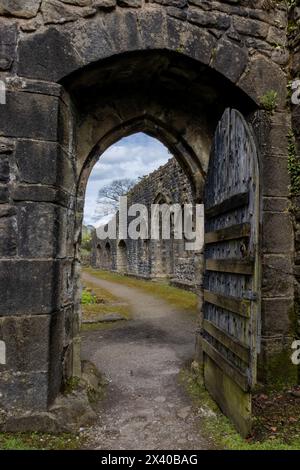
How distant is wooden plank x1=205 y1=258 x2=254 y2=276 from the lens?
245cm

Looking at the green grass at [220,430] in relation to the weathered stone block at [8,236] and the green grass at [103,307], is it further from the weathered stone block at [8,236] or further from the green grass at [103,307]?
the green grass at [103,307]

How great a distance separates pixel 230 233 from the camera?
281 centimetres

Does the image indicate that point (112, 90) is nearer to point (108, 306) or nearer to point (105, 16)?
point (105, 16)

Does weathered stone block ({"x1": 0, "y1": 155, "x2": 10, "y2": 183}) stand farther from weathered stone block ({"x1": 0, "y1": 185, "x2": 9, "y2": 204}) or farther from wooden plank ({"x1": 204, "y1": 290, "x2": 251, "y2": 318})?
wooden plank ({"x1": 204, "y1": 290, "x2": 251, "y2": 318})

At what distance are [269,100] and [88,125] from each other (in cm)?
170

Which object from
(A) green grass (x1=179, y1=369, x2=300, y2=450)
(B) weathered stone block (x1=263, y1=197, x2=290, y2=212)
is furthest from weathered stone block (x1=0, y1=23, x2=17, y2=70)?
(A) green grass (x1=179, y1=369, x2=300, y2=450)

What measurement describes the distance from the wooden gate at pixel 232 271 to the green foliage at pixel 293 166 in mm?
663

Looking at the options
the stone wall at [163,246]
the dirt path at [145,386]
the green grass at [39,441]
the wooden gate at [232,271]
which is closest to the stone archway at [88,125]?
the green grass at [39,441]

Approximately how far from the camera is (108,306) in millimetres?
8383

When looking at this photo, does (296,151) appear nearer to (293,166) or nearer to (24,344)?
(293,166)

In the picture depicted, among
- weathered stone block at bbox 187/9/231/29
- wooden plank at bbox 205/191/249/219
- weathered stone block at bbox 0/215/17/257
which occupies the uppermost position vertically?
weathered stone block at bbox 187/9/231/29

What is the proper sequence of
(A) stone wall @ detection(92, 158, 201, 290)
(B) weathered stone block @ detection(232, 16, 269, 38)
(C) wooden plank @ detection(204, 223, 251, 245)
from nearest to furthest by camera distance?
(C) wooden plank @ detection(204, 223, 251, 245), (B) weathered stone block @ detection(232, 16, 269, 38), (A) stone wall @ detection(92, 158, 201, 290)

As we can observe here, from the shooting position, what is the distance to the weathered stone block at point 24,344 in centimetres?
258

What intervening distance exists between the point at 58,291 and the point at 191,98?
7.54 ft
